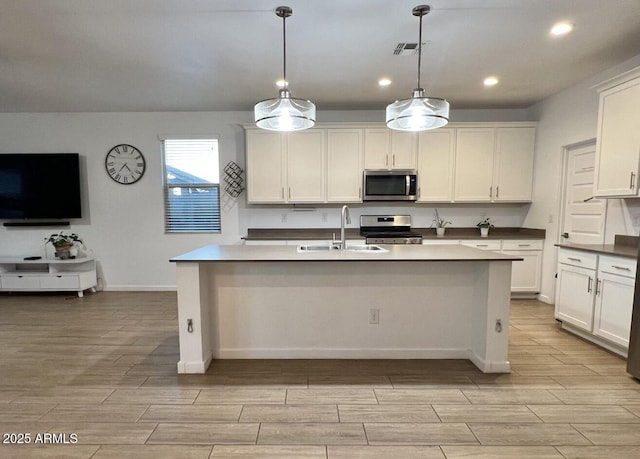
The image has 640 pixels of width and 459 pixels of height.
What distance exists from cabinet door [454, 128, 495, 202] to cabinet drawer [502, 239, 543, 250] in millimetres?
660

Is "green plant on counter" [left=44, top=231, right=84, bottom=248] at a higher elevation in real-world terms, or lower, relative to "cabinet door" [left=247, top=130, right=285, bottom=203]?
lower

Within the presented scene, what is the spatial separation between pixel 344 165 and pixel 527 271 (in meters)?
2.84

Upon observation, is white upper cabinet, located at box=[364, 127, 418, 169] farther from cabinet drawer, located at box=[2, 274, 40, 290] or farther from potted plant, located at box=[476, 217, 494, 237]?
cabinet drawer, located at box=[2, 274, 40, 290]

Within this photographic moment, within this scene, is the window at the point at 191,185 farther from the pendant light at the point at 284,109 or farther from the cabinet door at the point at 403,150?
the pendant light at the point at 284,109

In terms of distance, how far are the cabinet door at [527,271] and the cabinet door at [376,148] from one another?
201cm

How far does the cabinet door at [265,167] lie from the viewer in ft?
14.1

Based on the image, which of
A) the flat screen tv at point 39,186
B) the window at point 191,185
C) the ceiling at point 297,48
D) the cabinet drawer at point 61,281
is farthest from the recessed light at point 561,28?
the cabinet drawer at point 61,281

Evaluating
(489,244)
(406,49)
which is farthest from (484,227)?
(406,49)

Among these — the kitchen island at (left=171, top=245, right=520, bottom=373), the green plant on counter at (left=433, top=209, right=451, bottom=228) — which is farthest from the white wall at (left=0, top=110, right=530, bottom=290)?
the kitchen island at (left=171, top=245, right=520, bottom=373)

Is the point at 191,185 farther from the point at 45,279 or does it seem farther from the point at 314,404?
the point at 314,404

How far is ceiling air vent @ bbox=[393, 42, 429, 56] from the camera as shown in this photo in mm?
2689

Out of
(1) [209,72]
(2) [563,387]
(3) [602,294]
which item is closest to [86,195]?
(1) [209,72]

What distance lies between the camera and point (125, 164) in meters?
4.65

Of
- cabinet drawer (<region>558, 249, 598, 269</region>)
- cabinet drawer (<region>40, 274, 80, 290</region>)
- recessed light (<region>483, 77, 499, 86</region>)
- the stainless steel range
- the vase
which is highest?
recessed light (<region>483, 77, 499, 86</region>)
